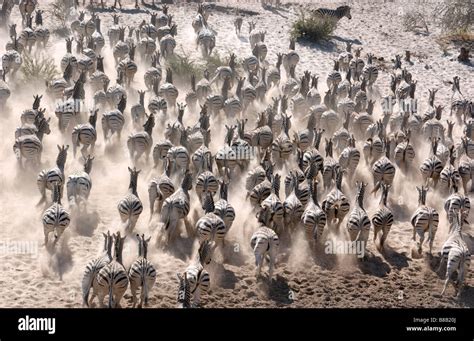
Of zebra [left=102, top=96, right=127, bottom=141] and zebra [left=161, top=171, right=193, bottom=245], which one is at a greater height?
zebra [left=102, top=96, right=127, bottom=141]

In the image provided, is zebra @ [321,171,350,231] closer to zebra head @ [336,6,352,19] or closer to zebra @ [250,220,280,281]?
zebra @ [250,220,280,281]

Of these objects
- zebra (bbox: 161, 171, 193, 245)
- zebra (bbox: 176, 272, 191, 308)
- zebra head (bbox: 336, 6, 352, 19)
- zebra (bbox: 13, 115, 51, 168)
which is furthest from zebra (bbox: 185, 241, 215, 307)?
zebra head (bbox: 336, 6, 352, 19)

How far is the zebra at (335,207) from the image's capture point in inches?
612

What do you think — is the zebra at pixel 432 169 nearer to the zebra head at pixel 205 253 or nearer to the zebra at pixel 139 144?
Result: the zebra head at pixel 205 253

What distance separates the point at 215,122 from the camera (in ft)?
67.3

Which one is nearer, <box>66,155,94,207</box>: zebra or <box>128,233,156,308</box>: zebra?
<box>128,233,156,308</box>: zebra

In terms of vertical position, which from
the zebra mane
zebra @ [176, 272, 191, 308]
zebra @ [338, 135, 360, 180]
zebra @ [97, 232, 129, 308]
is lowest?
zebra @ [176, 272, 191, 308]

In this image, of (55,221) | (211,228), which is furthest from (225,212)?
(55,221)

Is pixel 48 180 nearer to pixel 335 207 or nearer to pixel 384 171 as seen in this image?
pixel 335 207

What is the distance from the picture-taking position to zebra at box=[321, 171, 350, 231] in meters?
15.6

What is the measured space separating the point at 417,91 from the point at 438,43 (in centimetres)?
540

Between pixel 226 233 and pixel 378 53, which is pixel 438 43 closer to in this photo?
pixel 378 53

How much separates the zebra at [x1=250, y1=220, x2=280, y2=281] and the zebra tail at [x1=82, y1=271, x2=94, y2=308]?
3215mm

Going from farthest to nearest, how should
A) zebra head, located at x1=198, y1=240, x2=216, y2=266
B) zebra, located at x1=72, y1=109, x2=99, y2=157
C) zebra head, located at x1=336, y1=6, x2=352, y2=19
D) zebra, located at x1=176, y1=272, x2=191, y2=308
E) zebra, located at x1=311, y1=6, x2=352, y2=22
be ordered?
zebra head, located at x1=336, y1=6, x2=352, y2=19 → zebra, located at x1=311, y1=6, x2=352, y2=22 → zebra, located at x1=72, y1=109, x2=99, y2=157 → zebra head, located at x1=198, y1=240, x2=216, y2=266 → zebra, located at x1=176, y1=272, x2=191, y2=308
